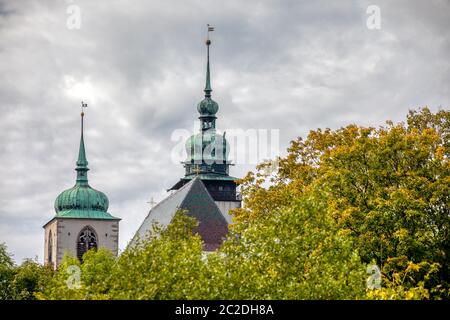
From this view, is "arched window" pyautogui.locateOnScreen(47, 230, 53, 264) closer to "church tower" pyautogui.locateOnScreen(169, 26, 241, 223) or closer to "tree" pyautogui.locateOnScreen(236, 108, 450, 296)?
"church tower" pyautogui.locateOnScreen(169, 26, 241, 223)

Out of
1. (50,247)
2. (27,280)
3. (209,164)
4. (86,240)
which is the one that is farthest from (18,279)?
(50,247)

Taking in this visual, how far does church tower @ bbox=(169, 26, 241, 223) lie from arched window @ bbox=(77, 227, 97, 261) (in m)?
19.0

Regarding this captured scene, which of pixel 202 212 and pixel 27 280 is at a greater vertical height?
pixel 202 212

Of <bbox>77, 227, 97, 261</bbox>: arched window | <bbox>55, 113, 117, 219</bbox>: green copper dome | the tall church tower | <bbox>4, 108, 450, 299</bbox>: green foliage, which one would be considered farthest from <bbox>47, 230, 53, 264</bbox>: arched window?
<bbox>4, 108, 450, 299</bbox>: green foliage

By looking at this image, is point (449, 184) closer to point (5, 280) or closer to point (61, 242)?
point (5, 280)

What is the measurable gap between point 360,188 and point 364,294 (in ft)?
56.6

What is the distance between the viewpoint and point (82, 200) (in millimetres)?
145250

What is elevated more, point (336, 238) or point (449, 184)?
point (449, 184)

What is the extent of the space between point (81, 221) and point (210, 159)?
21.4 metres

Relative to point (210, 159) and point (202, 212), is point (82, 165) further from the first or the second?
point (202, 212)

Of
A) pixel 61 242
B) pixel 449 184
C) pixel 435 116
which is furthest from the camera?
pixel 61 242

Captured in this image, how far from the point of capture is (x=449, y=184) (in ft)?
176

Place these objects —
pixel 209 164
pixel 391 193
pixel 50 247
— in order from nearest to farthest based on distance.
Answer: pixel 391 193
pixel 209 164
pixel 50 247
